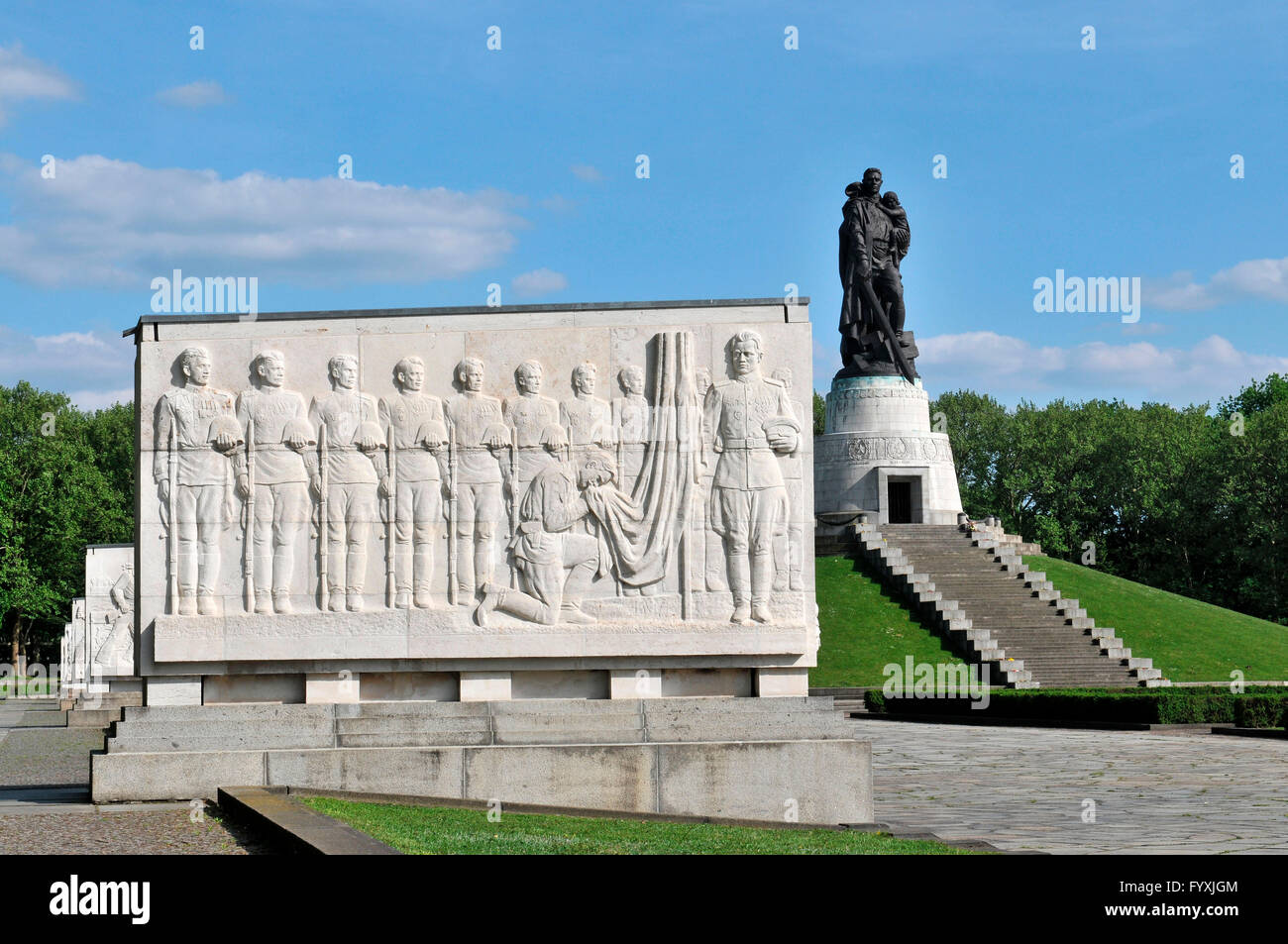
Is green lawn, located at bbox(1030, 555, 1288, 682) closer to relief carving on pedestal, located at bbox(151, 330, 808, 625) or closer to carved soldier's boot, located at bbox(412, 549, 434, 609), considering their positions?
relief carving on pedestal, located at bbox(151, 330, 808, 625)

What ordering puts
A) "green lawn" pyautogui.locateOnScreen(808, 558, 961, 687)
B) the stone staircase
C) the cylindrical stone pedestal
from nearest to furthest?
"green lawn" pyautogui.locateOnScreen(808, 558, 961, 687)
the stone staircase
the cylindrical stone pedestal

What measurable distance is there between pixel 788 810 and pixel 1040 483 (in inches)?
2306

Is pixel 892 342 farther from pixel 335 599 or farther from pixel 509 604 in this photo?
pixel 335 599

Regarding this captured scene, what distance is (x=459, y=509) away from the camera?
1372 centimetres

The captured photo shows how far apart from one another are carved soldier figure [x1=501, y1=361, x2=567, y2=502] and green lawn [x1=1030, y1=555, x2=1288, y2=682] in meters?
25.0

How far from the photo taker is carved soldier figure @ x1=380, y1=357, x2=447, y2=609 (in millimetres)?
13695

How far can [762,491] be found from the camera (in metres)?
13.7

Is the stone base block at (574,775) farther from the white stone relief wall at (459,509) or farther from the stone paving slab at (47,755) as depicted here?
the stone paving slab at (47,755)

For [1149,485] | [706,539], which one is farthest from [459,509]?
[1149,485]

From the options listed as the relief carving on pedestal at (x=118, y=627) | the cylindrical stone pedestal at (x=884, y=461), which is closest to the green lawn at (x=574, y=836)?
the relief carving on pedestal at (x=118, y=627)

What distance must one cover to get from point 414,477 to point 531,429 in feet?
3.66

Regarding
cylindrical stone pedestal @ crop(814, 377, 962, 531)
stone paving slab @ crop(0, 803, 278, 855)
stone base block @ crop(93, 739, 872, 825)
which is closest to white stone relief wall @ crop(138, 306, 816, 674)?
stone base block @ crop(93, 739, 872, 825)

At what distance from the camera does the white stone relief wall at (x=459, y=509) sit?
13656 mm
